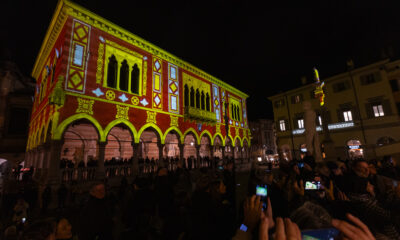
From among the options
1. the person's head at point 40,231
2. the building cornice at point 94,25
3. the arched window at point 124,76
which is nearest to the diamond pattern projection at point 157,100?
the arched window at point 124,76

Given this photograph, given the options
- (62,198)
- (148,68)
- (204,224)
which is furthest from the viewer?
(148,68)

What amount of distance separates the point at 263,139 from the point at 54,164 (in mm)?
45715

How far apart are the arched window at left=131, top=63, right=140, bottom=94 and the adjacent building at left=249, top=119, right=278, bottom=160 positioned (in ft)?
127

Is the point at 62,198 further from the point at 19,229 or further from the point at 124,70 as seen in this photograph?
the point at 124,70

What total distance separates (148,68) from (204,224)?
47.1 feet

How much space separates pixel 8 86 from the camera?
21.0m

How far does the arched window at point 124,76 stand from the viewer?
524 inches

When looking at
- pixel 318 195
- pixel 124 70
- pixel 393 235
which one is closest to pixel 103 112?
pixel 124 70

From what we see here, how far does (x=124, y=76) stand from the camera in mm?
13531

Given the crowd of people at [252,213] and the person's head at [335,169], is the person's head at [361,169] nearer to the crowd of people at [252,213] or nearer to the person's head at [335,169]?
the crowd of people at [252,213]

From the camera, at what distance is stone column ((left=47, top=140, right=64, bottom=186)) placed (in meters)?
9.17

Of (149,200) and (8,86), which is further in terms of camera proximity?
(8,86)

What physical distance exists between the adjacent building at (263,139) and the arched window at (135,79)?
3870 centimetres

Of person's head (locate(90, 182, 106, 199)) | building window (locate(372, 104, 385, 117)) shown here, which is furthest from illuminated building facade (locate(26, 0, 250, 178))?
building window (locate(372, 104, 385, 117))
